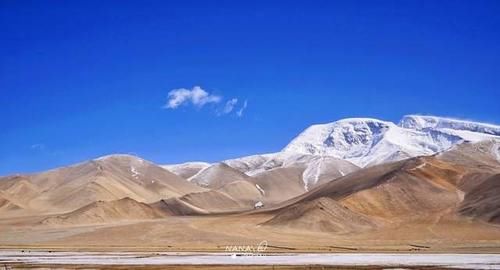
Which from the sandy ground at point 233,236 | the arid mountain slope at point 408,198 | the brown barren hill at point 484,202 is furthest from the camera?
the arid mountain slope at point 408,198

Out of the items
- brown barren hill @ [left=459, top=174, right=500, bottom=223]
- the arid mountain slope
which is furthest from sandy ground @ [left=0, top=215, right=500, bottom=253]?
the arid mountain slope

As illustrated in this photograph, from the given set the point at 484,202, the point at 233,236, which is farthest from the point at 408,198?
A: the point at 233,236

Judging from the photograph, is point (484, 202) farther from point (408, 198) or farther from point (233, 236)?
point (233, 236)

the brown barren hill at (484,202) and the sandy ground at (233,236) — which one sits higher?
the brown barren hill at (484,202)

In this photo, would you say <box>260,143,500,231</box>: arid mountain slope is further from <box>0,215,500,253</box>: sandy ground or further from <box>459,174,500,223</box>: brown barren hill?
<box>0,215,500,253</box>: sandy ground

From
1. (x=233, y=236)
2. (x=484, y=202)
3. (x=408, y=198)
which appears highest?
(x=408, y=198)

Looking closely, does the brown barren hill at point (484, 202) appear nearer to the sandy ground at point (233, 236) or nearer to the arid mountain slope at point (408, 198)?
the arid mountain slope at point (408, 198)

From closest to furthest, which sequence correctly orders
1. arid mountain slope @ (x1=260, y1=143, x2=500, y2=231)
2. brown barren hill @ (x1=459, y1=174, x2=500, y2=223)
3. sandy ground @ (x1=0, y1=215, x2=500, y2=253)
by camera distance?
1. sandy ground @ (x1=0, y1=215, x2=500, y2=253)
2. brown barren hill @ (x1=459, y1=174, x2=500, y2=223)
3. arid mountain slope @ (x1=260, y1=143, x2=500, y2=231)

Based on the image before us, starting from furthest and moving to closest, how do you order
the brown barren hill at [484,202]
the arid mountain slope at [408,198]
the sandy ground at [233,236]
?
the arid mountain slope at [408,198], the brown barren hill at [484,202], the sandy ground at [233,236]

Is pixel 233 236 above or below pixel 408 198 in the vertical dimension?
below

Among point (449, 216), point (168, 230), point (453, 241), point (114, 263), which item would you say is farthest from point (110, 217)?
point (114, 263)

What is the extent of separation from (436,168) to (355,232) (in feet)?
171

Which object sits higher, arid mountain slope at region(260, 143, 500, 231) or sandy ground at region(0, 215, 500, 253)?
arid mountain slope at region(260, 143, 500, 231)

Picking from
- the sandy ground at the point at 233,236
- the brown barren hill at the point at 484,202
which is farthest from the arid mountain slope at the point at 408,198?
the sandy ground at the point at 233,236
